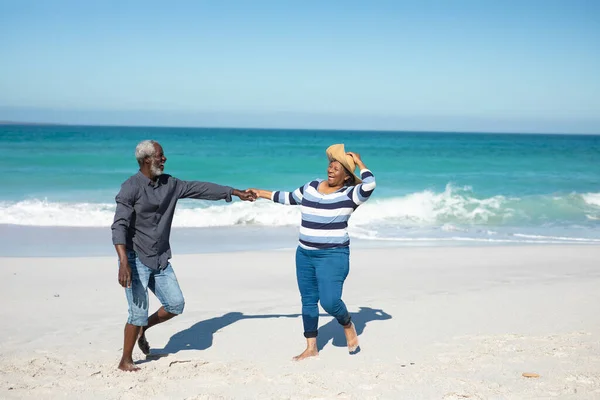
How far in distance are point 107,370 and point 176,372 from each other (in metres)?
0.53

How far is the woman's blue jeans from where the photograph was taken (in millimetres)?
5148

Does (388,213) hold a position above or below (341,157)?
below

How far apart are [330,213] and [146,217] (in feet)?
4.51

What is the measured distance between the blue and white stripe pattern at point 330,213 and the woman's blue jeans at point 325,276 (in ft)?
0.23

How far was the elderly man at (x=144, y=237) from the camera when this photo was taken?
187 inches

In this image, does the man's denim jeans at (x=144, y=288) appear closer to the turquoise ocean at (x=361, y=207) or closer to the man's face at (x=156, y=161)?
the man's face at (x=156, y=161)

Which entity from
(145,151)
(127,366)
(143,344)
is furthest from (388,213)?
(145,151)

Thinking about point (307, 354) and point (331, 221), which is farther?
point (307, 354)

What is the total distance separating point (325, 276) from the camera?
5.16m

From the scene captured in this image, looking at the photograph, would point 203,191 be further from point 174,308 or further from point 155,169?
point 174,308

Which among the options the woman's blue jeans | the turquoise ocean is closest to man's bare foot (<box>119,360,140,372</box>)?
the woman's blue jeans

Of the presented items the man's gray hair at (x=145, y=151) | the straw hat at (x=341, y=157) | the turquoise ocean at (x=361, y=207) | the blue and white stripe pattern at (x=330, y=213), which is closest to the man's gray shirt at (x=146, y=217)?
the man's gray hair at (x=145, y=151)

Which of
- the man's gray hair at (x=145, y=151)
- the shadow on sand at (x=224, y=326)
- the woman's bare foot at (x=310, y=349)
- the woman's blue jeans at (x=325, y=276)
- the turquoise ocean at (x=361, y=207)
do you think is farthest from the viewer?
the turquoise ocean at (x=361, y=207)

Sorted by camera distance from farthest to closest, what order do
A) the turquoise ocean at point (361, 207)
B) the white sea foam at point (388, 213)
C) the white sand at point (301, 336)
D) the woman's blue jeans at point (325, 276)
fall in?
the white sea foam at point (388, 213) < the turquoise ocean at point (361, 207) < the woman's blue jeans at point (325, 276) < the white sand at point (301, 336)
